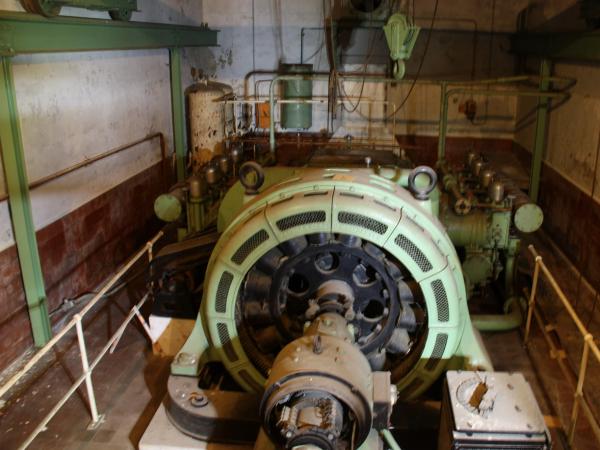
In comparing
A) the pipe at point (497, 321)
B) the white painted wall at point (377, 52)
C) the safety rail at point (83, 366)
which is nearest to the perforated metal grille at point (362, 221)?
the safety rail at point (83, 366)

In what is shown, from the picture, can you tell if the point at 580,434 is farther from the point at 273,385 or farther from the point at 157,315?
the point at 157,315

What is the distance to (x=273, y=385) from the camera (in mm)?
2049

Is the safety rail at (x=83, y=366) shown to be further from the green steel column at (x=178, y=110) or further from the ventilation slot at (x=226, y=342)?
the green steel column at (x=178, y=110)

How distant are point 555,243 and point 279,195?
166 inches

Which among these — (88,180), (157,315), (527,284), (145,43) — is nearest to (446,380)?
(157,315)

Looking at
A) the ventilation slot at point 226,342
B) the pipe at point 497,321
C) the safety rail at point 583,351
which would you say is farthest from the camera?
the pipe at point 497,321

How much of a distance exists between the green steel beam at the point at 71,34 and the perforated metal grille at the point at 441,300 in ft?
9.35

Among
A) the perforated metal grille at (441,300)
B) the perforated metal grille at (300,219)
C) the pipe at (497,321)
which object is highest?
the perforated metal grille at (300,219)

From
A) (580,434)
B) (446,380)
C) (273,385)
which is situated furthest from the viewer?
(580,434)

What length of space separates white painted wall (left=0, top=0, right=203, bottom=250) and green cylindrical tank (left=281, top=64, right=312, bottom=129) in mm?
1795

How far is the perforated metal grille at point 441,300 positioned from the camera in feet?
8.92

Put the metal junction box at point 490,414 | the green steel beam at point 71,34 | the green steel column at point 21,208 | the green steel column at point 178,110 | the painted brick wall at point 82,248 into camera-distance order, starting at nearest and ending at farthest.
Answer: the metal junction box at point 490,414 < the green steel beam at point 71,34 < the green steel column at point 21,208 < the painted brick wall at point 82,248 < the green steel column at point 178,110

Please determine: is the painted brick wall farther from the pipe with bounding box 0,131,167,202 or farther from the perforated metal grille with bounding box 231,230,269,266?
the perforated metal grille with bounding box 231,230,269,266

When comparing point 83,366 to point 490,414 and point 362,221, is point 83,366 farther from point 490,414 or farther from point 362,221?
point 490,414
